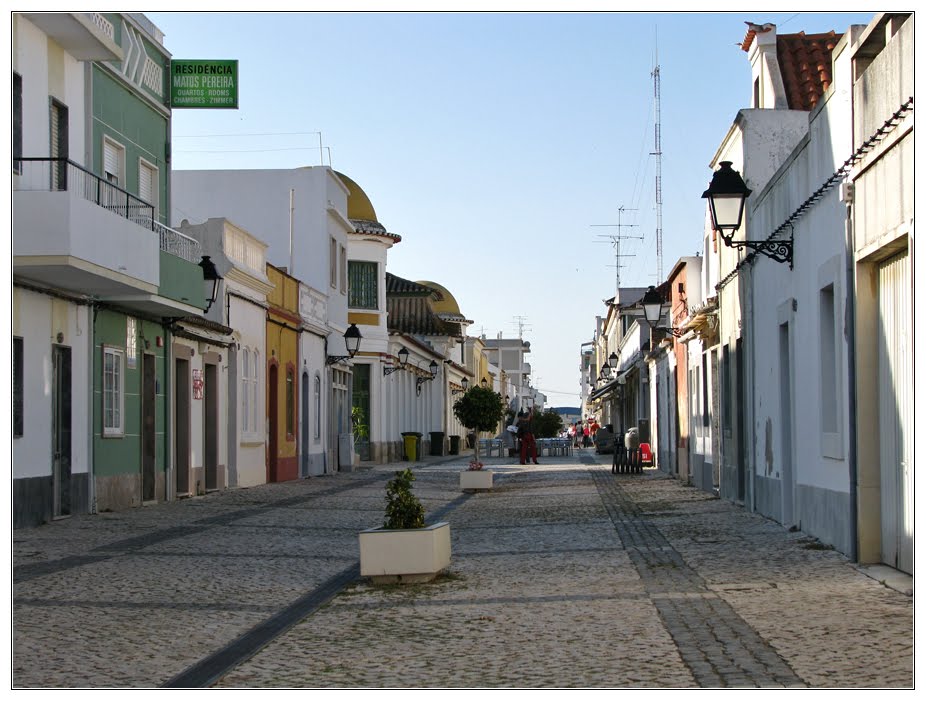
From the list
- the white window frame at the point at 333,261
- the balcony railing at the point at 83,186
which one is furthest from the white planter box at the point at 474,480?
the white window frame at the point at 333,261

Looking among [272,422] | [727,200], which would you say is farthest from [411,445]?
[727,200]

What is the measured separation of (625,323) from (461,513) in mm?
46811

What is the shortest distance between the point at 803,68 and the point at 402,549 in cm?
1234

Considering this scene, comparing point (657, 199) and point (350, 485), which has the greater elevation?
point (657, 199)

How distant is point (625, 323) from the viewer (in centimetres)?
6644

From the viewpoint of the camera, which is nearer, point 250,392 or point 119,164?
point 119,164

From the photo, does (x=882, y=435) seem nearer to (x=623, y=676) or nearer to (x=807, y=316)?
(x=807, y=316)

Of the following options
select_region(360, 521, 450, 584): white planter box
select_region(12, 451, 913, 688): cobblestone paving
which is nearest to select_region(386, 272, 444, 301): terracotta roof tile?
select_region(12, 451, 913, 688): cobblestone paving

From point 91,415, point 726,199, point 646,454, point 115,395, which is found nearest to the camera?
point 726,199

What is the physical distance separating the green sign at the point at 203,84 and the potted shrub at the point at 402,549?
13159 mm

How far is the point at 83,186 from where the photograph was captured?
17141 millimetres

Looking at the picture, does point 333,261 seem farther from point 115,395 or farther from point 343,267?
point 115,395

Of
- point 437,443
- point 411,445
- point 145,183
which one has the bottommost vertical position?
point 437,443

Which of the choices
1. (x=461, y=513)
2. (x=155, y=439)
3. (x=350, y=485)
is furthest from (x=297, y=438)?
(x=461, y=513)
